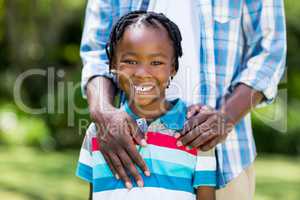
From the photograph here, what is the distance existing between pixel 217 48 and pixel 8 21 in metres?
8.74

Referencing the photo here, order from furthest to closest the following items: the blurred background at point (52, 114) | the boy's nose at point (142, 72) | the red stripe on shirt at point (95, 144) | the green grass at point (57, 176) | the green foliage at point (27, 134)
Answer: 1. the green foliage at point (27, 134)
2. the blurred background at point (52, 114)
3. the green grass at point (57, 176)
4. the red stripe on shirt at point (95, 144)
5. the boy's nose at point (142, 72)

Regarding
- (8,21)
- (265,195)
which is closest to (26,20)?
(8,21)

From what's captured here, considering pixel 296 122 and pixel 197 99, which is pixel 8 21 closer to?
pixel 296 122

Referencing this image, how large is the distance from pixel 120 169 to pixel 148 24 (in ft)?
2.00

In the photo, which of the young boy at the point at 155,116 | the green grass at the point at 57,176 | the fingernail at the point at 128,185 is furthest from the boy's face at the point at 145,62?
the green grass at the point at 57,176

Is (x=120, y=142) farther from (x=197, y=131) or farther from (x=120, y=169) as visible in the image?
(x=197, y=131)

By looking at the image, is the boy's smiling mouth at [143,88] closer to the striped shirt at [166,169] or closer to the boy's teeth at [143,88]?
the boy's teeth at [143,88]

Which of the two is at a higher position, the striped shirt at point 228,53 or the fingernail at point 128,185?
the striped shirt at point 228,53

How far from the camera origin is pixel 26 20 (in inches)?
452

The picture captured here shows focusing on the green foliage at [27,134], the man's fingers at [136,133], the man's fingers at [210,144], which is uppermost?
the man's fingers at [136,133]

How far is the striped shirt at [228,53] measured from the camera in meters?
2.96

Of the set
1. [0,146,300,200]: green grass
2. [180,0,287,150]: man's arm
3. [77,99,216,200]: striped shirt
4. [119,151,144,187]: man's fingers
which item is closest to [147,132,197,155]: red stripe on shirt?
[77,99,216,200]: striped shirt

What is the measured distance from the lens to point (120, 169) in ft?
9.20

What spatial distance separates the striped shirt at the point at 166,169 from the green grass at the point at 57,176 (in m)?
4.02
